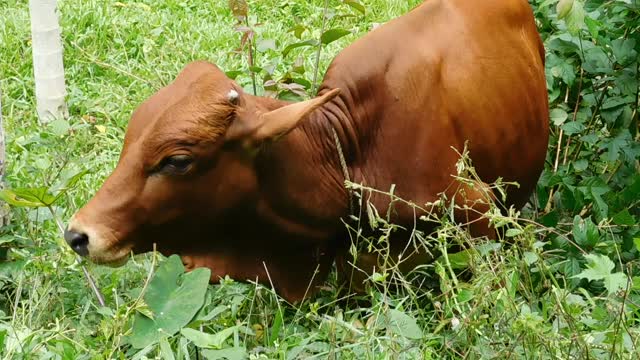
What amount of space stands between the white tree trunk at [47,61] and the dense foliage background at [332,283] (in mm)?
108

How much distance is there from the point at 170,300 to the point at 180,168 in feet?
1.31

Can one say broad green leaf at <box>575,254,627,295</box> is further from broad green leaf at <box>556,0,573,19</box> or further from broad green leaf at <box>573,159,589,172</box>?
broad green leaf at <box>573,159,589,172</box>

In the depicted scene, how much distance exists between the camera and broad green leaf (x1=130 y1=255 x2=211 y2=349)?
325 cm

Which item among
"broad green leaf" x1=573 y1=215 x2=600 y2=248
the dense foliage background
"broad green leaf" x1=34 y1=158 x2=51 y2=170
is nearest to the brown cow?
the dense foliage background

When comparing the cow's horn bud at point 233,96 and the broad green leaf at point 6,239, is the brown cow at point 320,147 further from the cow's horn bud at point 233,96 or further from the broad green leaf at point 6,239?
the broad green leaf at point 6,239

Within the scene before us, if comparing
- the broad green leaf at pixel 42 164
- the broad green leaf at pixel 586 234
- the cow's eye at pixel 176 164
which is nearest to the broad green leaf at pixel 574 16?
the broad green leaf at pixel 586 234

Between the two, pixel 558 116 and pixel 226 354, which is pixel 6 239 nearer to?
pixel 226 354

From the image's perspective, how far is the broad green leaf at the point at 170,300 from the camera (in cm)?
325

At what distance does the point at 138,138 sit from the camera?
346 cm

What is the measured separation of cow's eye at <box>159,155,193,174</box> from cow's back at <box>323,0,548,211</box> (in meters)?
0.63

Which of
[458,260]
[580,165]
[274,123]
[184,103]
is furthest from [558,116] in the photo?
[184,103]

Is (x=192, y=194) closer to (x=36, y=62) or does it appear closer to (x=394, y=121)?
(x=394, y=121)

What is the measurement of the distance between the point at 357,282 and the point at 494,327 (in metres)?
0.93

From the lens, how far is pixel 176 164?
342 centimetres
